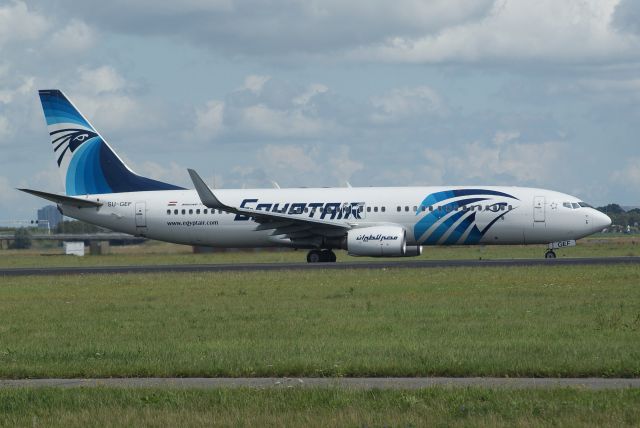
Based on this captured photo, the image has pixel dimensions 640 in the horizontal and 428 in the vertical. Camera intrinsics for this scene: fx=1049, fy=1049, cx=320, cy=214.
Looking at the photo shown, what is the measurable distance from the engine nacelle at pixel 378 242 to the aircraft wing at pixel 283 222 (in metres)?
1.56

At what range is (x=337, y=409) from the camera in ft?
40.0

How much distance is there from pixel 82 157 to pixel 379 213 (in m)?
16.0

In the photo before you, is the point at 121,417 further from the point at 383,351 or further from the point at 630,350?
the point at 630,350

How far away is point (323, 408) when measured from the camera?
12.3 metres

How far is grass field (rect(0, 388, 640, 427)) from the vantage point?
11523mm

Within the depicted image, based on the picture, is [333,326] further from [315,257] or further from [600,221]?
[600,221]

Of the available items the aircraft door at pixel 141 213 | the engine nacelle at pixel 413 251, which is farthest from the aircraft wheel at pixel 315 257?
the aircraft door at pixel 141 213

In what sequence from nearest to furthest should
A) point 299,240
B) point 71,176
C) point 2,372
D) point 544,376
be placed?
1. point 544,376
2. point 2,372
3. point 299,240
4. point 71,176

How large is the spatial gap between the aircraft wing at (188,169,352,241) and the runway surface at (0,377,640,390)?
3175 cm

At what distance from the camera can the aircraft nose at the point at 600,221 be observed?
48469 millimetres

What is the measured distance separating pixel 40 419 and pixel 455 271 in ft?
92.9

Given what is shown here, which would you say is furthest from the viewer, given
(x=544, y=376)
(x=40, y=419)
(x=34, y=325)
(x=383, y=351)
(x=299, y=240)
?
(x=299, y=240)

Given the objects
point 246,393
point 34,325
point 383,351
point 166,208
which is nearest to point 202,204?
point 166,208

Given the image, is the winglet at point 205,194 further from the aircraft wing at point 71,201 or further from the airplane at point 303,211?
the aircraft wing at point 71,201
